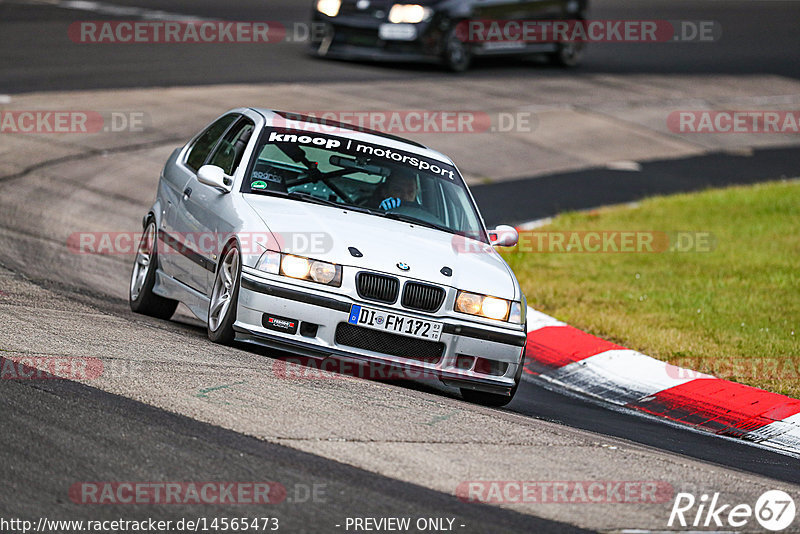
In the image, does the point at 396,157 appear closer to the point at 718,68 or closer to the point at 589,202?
the point at 589,202

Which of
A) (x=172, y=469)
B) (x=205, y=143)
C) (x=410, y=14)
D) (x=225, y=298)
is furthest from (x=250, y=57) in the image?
(x=172, y=469)

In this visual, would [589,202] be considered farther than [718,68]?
No

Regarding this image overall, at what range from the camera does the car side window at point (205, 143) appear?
909 centimetres

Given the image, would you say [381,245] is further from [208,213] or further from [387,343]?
[208,213]

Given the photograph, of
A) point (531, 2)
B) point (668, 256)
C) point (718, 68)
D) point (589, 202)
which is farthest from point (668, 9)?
point (668, 256)

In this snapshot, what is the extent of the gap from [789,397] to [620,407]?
1.18 meters

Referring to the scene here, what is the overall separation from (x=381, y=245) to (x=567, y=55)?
18765mm

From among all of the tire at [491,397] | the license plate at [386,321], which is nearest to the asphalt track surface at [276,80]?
the tire at [491,397]

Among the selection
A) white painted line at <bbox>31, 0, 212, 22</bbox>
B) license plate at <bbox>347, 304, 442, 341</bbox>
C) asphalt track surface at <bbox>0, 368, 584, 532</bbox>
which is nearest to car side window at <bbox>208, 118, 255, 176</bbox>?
Result: license plate at <bbox>347, 304, 442, 341</bbox>

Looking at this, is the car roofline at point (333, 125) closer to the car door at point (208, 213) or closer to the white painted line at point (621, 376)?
the car door at point (208, 213)

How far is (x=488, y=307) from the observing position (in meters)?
7.45

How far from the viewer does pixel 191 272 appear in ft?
27.2

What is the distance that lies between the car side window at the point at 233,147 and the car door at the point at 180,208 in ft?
0.33

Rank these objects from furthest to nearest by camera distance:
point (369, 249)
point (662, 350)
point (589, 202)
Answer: point (589, 202), point (662, 350), point (369, 249)
